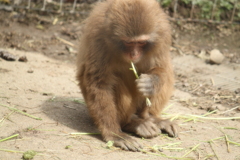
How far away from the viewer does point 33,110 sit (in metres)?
6.13

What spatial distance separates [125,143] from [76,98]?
257cm

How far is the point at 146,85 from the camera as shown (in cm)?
559

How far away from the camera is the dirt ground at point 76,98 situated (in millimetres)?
5070

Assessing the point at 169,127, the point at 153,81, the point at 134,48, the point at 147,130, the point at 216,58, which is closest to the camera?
the point at 134,48

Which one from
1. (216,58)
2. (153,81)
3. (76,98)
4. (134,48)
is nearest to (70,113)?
(76,98)

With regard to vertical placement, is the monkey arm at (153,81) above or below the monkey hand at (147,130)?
above

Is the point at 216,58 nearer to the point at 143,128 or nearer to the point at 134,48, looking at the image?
the point at 143,128

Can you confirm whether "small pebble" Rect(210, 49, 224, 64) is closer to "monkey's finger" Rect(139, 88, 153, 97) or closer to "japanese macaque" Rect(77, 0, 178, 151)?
"japanese macaque" Rect(77, 0, 178, 151)

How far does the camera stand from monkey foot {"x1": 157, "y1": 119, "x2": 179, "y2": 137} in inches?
239

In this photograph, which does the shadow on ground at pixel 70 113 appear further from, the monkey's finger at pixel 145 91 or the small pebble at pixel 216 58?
the small pebble at pixel 216 58

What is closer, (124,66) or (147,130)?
(147,130)

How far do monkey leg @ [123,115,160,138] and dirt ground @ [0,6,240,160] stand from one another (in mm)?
134

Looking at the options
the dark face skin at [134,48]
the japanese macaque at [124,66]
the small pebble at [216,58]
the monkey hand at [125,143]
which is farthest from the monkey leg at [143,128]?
the small pebble at [216,58]

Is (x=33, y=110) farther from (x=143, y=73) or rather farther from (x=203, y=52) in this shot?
(x=203, y=52)
